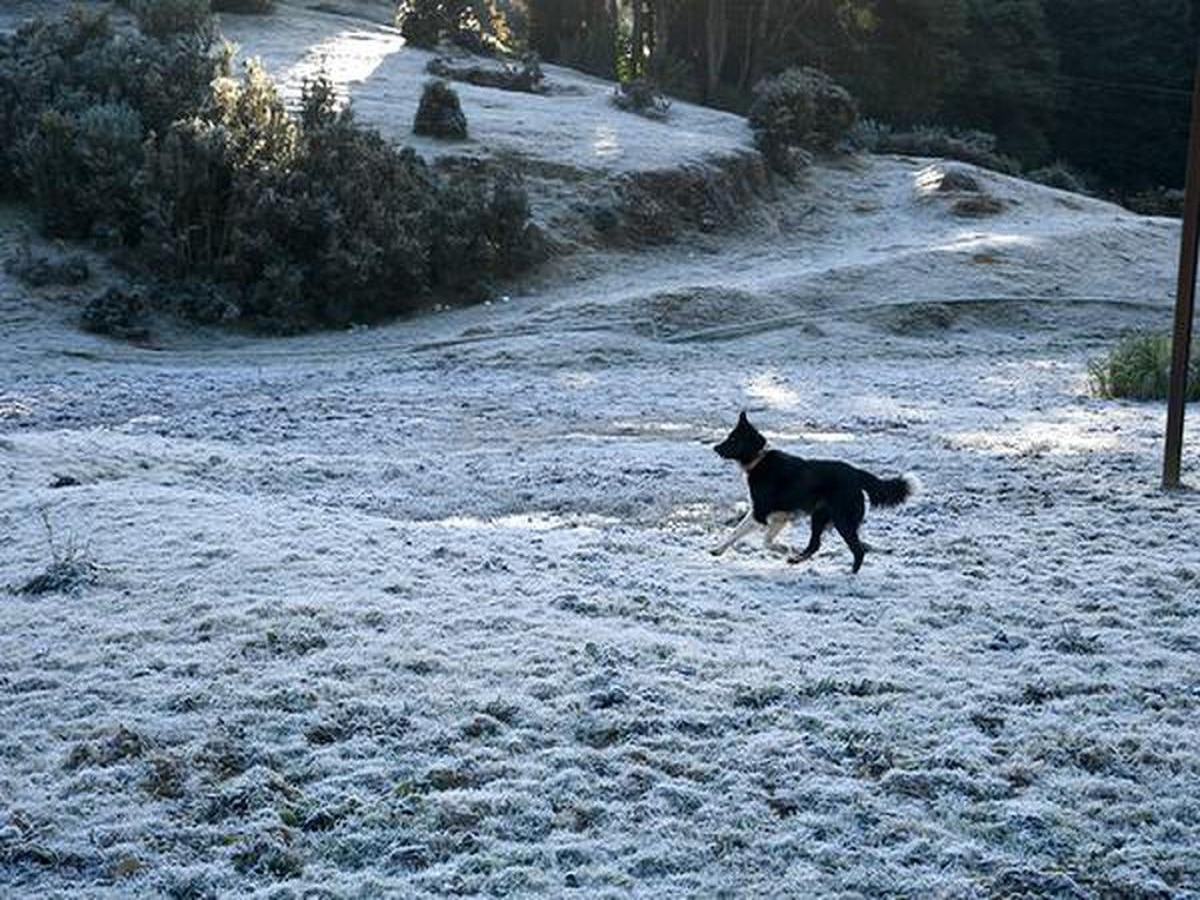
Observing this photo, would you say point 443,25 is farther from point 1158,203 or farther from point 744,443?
point 744,443

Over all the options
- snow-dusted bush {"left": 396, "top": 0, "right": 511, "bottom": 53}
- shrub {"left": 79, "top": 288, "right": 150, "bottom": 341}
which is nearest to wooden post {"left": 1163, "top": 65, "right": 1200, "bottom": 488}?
shrub {"left": 79, "top": 288, "right": 150, "bottom": 341}

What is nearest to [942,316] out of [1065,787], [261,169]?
[261,169]

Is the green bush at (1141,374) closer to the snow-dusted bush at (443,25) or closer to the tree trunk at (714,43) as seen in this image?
the snow-dusted bush at (443,25)

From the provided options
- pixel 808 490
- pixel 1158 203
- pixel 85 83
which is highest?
pixel 85 83

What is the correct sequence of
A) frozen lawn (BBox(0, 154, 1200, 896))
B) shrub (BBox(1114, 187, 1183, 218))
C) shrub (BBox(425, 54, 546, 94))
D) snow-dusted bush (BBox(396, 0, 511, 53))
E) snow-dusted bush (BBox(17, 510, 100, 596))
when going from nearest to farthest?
frozen lawn (BBox(0, 154, 1200, 896)) → snow-dusted bush (BBox(17, 510, 100, 596)) → shrub (BBox(425, 54, 546, 94)) → snow-dusted bush (BBox(396, 0, 511, 53)) → shrub (BBox(1114, 187, 1183, 218))

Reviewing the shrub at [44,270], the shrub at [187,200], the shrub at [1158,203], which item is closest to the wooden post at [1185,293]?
the shrub at [187,200]

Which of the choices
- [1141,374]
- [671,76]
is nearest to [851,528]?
[1141,374]

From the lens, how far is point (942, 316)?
2252cm

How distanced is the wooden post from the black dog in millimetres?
3130

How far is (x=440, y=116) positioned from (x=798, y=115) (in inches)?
379

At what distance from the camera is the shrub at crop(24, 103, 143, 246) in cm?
2164

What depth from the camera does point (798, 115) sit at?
108 ft

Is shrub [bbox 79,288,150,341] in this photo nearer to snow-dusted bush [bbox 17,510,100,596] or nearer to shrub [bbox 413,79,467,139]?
shrub [bbox 413,79,467,139]

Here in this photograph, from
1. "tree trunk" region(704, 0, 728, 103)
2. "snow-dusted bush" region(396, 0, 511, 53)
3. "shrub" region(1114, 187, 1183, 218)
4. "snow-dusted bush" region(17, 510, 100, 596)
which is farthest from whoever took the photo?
"tree trunk" region(704, 0, 728, 103)
